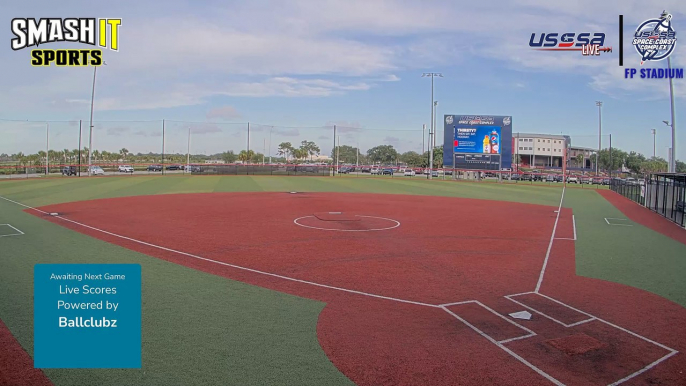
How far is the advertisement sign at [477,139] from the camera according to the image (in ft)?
193

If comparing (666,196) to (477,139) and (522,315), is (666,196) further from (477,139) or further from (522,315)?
(477,139)

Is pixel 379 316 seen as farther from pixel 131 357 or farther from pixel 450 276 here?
pixel 131 357

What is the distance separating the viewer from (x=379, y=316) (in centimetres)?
814

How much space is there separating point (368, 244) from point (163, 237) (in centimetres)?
677

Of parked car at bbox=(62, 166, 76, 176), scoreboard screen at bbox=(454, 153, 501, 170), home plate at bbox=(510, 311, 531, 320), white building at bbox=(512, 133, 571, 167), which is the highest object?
white building at bbox=(512, 133, 571, 167)

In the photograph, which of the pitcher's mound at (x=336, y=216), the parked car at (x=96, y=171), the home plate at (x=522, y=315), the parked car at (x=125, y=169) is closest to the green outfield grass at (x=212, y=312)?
the home plate at (x=522, y=315)

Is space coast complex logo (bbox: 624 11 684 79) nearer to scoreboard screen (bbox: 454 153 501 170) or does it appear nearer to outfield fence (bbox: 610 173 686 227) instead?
outfield fence (bbox: 610 173 686 227)

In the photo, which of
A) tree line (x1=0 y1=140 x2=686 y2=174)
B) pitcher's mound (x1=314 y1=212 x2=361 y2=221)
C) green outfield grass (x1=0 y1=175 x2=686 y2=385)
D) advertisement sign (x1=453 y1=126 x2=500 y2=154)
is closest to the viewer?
green outfield grass (x1=0 y1=175 x2=686 y2=385)

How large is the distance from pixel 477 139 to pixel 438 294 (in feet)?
172

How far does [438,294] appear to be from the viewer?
9516mm

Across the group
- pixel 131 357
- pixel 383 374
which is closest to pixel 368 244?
pixel 383 374

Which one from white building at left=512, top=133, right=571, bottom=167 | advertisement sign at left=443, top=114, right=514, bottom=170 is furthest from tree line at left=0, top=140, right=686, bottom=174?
advertisement sign at left=443, top=114, right=514, bottom=170

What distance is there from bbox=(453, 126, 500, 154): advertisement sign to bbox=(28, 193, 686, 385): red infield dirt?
3963cm

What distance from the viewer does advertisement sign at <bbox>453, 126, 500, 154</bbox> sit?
58781mm
